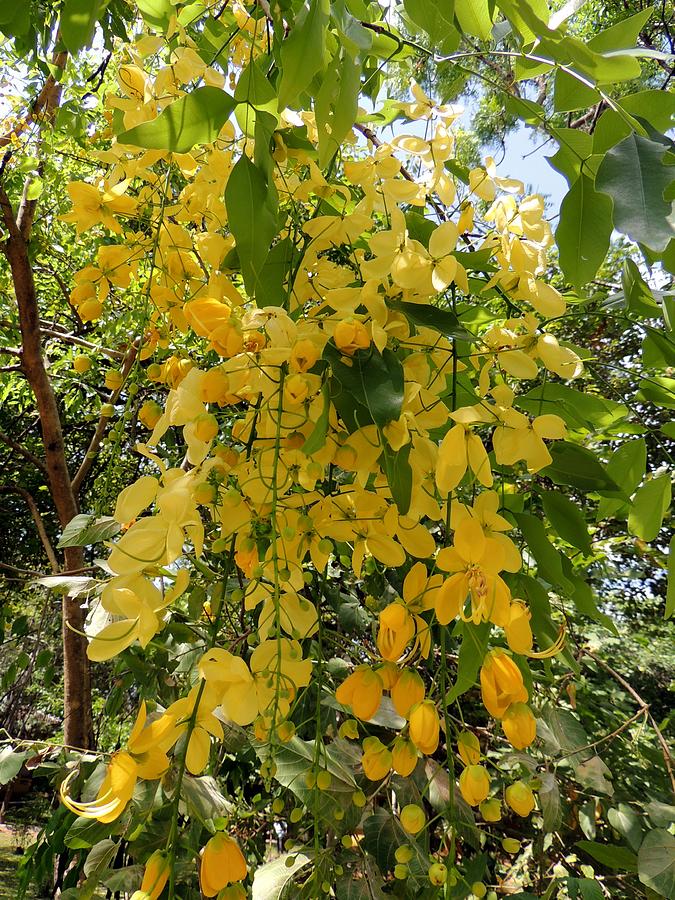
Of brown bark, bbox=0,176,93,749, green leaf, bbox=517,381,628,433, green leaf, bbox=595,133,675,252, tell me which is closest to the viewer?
green leaf, bbox=595,133,675,252

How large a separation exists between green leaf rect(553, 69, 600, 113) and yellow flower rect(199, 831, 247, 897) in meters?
0.56

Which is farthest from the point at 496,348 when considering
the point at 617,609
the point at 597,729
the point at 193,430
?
the point at 617,609

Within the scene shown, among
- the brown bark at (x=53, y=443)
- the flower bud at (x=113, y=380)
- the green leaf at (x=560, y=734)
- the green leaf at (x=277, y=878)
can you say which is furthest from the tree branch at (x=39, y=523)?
the green leaf at (x=560, y=734)

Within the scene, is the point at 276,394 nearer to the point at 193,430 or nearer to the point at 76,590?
the point at 193,430

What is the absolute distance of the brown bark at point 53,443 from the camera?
134 centimetres

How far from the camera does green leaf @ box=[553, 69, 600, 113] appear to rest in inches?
18.4

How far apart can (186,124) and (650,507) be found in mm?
560

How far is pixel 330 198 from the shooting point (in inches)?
22.6

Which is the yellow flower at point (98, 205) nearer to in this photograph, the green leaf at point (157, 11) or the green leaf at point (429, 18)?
the green leaf at point (157, 11)

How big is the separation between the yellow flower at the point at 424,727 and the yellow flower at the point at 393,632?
0.04m

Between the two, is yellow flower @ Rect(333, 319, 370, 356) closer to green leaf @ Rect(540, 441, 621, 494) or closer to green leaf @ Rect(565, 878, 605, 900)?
green leaf @ Rect(540, 441, 621, 494)

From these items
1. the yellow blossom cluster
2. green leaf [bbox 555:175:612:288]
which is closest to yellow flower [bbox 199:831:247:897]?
the yellow blossom cluster

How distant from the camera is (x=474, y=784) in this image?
41 centimetres

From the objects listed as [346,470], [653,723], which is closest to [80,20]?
[346,470]
